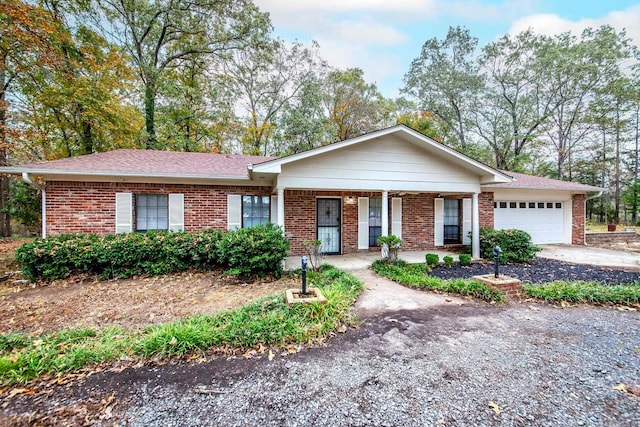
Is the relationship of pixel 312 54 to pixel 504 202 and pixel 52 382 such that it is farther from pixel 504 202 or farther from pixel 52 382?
pixel 52 382

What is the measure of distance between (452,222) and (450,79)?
45.7ft

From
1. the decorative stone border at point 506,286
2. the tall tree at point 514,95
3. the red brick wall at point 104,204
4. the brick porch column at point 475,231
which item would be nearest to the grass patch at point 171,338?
the decorative stone border at point 506,286

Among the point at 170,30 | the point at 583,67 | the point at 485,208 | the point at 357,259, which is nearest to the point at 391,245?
the point at 357,259

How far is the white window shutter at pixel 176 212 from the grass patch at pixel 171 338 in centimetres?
441

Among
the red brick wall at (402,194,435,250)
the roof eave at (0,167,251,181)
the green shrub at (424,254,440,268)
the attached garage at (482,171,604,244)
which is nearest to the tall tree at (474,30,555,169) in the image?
the attached garage at (482,171,604,244)

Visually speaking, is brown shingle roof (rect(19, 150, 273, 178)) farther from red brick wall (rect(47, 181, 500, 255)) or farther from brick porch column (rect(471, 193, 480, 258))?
brick porch column (rect(471, 193, 480, 258))

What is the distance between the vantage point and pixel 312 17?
12062 mm

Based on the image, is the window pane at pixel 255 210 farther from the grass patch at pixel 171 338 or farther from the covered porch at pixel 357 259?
the grass patch at pixel 171 338

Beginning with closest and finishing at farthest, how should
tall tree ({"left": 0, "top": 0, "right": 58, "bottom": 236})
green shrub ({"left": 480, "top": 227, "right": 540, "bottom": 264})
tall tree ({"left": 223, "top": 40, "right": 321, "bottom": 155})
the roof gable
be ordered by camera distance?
the roof gable → tall tree ({"left": 0, "top": 0, "right": 58, "bottom": 236}) → green shrub ({"left": 480, "top": 227, "right": 540, "bottom": 264}) → tall tree ({"left": 223, "top": 40, "right": 321, "bottom": 155})

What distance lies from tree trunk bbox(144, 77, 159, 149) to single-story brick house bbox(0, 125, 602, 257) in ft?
17.7

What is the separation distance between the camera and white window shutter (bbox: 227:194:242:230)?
8180 millimetres

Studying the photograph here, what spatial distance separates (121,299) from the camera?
5000 mm

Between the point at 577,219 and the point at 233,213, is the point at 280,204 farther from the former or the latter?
the point at 577,219

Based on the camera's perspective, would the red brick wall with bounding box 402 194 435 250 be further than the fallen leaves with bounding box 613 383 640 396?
Yes
